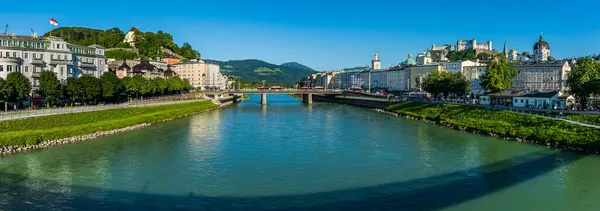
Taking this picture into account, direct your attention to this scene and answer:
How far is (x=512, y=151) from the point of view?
3838cm

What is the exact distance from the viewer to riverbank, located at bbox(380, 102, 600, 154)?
38.7 meters

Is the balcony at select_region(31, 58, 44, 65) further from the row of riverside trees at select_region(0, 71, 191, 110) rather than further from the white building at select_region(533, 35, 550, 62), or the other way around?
the white building at select_region(533, 35, 550, 62)

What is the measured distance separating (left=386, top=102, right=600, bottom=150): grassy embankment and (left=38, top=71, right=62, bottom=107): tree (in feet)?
157

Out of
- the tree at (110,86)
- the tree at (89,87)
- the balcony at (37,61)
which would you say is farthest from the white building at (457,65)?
the balcony at (37,61)

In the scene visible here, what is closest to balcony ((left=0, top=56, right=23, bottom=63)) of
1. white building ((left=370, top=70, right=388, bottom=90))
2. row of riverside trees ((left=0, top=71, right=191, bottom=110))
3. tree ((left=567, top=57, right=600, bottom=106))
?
row of riverside trees ((left=0, top=71, right=191, bottom=110))

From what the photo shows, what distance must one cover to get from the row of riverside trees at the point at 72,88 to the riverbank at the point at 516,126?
46.4 m

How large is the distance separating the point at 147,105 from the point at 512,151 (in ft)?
171

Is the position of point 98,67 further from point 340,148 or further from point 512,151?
point 512,151

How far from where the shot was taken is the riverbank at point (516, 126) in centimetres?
3869

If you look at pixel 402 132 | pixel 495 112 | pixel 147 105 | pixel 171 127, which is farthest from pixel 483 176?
pixel 147 105

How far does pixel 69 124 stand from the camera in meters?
45.8

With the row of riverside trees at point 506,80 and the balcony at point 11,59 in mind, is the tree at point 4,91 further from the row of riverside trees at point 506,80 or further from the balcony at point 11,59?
the row of riverside trees at point 506,80

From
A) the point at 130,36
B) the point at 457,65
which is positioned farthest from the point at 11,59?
the point at 457,65

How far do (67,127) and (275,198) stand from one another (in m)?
28.8
